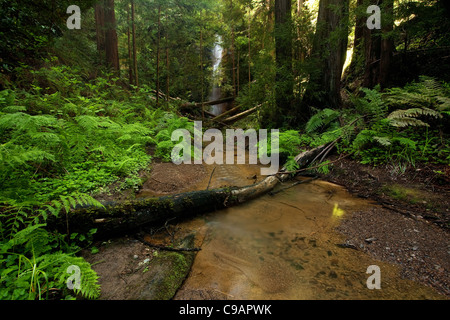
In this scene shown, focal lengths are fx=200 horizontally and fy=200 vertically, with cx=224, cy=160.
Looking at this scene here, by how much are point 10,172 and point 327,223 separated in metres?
4.85

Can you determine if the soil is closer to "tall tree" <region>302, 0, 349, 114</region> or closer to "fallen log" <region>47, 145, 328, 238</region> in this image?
"fallen log" <region>47, 145, 328, 238</region>

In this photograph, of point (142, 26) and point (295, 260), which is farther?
point (142, 26)

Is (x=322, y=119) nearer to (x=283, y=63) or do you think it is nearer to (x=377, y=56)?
(x=283, y=63)

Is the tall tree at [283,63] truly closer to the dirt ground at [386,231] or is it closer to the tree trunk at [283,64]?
the tree trunk at [283,64]

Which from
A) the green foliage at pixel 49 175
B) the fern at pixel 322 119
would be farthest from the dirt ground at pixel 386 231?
the fern at pixel 322 119

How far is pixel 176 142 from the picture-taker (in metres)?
6.35

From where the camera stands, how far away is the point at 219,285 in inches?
79.7

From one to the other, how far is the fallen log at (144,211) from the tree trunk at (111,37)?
986cm

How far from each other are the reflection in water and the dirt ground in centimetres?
23

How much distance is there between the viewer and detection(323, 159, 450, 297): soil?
219cm

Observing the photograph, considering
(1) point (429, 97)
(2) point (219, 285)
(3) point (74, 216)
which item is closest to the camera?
(2) point (219, 285)

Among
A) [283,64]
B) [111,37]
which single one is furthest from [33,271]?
[111,37]

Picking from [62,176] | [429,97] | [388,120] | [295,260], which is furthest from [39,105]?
[429,97]

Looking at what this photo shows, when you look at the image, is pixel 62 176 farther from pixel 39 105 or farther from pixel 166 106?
pixel 166 106
